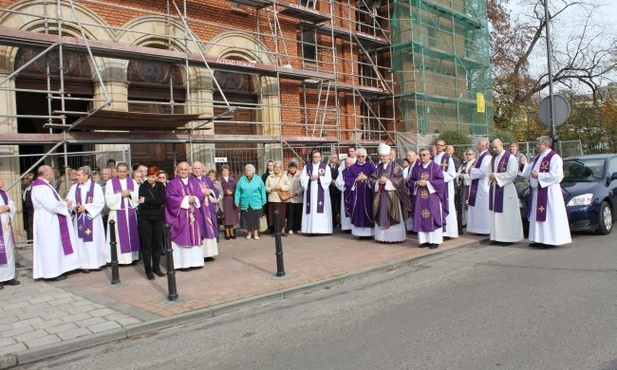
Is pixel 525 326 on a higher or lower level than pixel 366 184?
lower

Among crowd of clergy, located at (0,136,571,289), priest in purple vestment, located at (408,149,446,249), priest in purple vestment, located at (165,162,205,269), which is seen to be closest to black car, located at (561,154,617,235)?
crowd of clergy, located at (0,136,571,289)

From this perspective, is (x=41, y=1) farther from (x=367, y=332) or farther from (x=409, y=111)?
(x=409, y=111)

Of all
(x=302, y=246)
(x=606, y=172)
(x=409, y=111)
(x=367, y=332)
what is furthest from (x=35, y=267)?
(x=409, y=111)

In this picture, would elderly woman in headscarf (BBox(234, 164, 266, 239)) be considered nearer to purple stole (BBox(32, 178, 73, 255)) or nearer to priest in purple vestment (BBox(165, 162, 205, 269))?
priest in purple vestment (BBox(165, 162, 205, 269))

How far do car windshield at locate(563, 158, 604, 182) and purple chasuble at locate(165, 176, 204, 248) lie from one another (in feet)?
27.5

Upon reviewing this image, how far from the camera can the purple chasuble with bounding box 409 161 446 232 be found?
10.2 metres

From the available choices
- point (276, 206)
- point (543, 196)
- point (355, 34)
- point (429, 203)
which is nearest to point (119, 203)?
point (276, 206)

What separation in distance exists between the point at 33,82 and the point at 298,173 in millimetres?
6462

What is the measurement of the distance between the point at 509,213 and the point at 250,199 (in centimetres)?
557

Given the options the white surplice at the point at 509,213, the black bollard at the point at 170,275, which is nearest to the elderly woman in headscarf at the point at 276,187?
the white surplice at the point at 509,213

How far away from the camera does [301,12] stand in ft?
54.9

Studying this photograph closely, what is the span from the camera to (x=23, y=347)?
17.9ft

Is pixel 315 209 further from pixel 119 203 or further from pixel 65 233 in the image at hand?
pixel 65 233

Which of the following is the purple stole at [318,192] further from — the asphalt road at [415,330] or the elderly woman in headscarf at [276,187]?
the asphalt road at [415,330]
